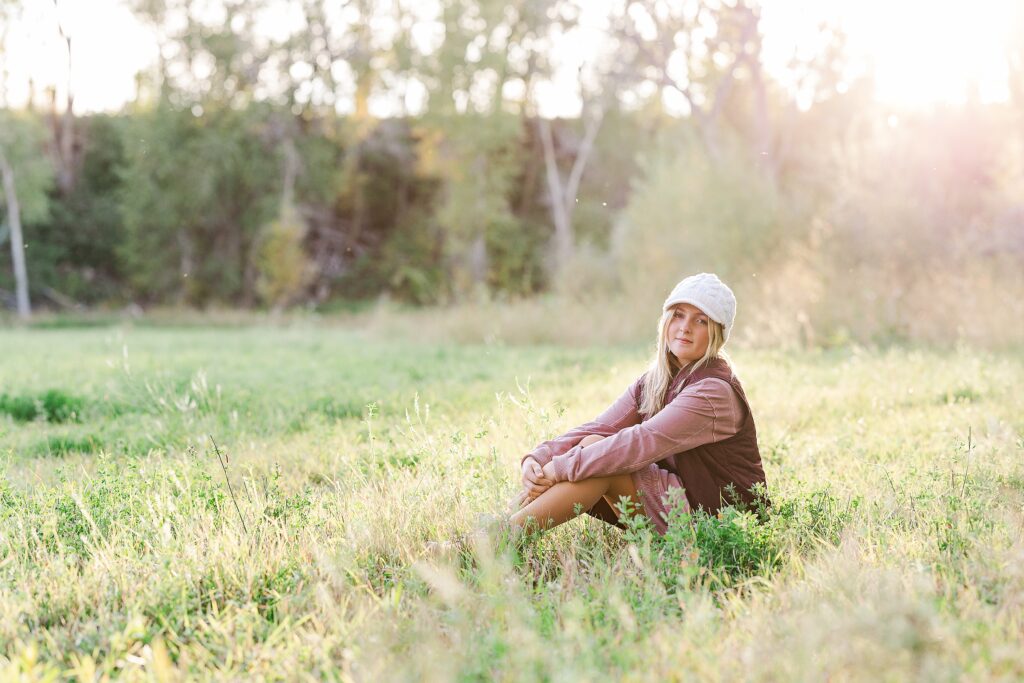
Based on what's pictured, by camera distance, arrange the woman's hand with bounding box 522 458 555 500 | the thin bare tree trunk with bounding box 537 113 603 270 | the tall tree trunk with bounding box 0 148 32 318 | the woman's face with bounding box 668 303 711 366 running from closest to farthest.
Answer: the woman's hand with bounding box 522 458 555 500 < the woman's face with bounding box 668 303 711 366 < the tall tree trunk with bounding box 0 148 32 318 < the thin bare tree trunk with bounding box 537 113 603 270

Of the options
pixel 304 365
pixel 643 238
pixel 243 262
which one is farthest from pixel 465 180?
pixel 304 365

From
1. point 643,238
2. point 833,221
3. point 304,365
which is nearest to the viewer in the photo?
point 304,365

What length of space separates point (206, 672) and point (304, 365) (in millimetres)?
8319

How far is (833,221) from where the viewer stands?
48.6ft

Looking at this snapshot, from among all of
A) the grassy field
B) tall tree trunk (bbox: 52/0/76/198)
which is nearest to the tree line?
tall tree trunk (bbox: 52/0/76/198)

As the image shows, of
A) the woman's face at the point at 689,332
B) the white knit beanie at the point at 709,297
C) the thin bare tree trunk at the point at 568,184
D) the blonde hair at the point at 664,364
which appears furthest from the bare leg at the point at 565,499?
the thin bare tree trunk at the point at 568,184

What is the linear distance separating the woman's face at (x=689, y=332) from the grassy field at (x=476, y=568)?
29.6 inches

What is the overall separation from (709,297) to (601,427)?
82 cm

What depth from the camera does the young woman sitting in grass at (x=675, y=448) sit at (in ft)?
12.5

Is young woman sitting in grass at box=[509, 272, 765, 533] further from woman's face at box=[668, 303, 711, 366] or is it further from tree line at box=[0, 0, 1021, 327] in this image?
tree line at box=[0, 0, 1021, 327]

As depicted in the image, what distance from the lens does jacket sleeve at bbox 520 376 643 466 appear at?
4102 mm

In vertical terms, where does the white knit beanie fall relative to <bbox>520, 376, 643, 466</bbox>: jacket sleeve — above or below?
above

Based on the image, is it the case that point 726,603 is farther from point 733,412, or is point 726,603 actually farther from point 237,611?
point 237,611

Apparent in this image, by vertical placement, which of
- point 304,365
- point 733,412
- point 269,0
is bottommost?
point 304,365
